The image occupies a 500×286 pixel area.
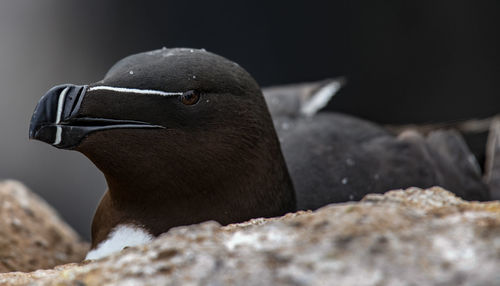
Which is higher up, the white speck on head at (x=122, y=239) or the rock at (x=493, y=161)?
the white speck on head at (x=122, y=239)

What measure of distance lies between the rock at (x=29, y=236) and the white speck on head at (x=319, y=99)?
131cm

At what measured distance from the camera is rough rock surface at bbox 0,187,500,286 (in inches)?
52.1

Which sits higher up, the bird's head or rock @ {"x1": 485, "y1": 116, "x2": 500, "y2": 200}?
the bird's head

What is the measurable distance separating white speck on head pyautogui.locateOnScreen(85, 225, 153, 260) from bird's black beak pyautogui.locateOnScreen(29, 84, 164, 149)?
1.32ft

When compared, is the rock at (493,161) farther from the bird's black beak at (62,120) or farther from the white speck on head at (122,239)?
the bird's black beak at (62,120)

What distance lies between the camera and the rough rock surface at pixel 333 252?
1323 millimetres

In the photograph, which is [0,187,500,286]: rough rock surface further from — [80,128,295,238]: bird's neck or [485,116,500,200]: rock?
[485,116,500,200]: rock

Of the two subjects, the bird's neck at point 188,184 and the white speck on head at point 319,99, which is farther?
the white speck on head at point 319,99

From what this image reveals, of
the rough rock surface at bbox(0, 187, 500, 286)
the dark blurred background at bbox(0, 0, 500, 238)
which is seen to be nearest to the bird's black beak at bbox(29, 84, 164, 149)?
the rough rock surface at bbox(0, 187, 500, 286)

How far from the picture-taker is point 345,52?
19.5ft

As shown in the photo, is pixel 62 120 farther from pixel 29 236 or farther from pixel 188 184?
pixel 29 236

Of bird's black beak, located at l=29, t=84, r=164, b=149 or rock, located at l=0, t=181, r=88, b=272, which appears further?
rock, located at l=0, t=181, r=88, b=272

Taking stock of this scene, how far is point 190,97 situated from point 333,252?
104 cm

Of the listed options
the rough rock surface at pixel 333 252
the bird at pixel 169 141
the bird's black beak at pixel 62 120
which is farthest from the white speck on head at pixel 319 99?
the rough rock surface at pixel 333 252
